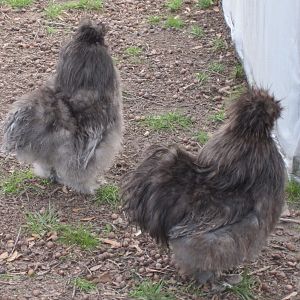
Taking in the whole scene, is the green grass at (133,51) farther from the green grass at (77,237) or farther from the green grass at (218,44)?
the green grass at (77,237)

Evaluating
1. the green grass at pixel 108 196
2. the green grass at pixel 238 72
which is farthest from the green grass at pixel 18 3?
the green grass at pixel 108 196

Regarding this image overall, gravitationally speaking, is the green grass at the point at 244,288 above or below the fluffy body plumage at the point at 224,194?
below

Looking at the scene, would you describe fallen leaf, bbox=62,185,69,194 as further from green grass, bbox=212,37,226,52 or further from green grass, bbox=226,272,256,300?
green grass, bbox=212,37,226,52

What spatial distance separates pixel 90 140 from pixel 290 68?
1707 millimetres

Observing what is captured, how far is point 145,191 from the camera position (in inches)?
185

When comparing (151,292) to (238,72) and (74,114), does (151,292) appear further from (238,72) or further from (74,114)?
(238,72)

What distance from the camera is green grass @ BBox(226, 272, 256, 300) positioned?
4938 millimetres

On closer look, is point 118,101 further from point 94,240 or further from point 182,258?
point 182,258

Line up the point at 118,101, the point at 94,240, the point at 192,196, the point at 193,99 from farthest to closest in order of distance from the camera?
the point at 193,99 < the point at 118,101 < the point at 94,240 < the point at 192,196

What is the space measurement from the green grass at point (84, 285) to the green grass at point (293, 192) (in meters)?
1.88

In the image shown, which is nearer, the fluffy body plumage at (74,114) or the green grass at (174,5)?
the fluffy body plumage at (74,114)

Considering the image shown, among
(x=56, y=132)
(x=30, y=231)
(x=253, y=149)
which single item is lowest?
(x=30, y=231)

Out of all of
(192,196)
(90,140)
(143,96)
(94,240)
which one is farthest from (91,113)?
(143,96)

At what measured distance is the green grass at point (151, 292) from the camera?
4883mm
